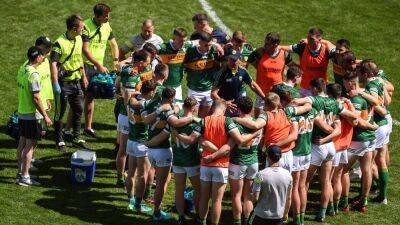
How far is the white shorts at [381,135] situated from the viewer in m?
16.2

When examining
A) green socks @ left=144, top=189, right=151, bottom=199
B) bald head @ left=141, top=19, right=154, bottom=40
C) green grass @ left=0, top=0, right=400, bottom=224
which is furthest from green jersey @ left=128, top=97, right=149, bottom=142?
bald head @ left=141, top=19, right=154, bottom=40

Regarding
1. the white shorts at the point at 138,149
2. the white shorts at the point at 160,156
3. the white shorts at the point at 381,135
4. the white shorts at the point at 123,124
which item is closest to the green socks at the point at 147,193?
the white shorts at the point at 138,149

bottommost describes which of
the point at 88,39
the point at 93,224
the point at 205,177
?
the point at 93,224

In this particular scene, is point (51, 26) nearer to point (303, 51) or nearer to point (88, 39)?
point (88, 39)

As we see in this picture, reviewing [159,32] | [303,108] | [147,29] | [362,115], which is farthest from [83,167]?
[159,32]

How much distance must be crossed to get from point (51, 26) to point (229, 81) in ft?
28.6

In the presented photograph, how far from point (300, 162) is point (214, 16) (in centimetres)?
1085

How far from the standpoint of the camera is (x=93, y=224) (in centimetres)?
1446

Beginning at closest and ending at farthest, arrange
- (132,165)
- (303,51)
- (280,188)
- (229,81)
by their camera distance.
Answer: (280,188)
(132,165)
(229,81)
(303,51)

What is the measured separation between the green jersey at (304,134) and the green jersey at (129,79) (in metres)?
A: 2.94

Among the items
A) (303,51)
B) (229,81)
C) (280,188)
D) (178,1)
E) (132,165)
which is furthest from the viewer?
(178,1)

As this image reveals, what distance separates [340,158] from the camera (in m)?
15.4

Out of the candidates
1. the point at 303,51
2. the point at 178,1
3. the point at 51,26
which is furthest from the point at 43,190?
the point at 178,1

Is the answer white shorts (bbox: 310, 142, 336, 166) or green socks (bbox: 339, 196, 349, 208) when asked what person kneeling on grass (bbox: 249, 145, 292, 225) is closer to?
white shorts (bbox: 310, 142, 336, 166)
